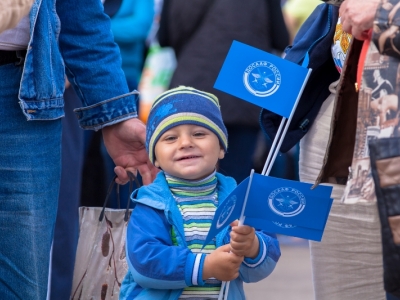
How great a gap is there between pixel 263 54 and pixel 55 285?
6.98 ft

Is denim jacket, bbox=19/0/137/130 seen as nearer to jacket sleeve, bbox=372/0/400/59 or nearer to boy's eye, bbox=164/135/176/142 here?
boy's eye, bbox=164/135/176/142

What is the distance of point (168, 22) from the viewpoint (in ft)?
18.8

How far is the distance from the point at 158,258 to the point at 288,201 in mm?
484

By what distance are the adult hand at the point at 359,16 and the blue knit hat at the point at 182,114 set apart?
2.52 ft

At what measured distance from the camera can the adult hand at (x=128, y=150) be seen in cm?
352

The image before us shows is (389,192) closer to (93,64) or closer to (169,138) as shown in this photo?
(169,138)

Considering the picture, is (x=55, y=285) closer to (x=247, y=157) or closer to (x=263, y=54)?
(x=247, y=157)

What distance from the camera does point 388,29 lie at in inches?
92.0

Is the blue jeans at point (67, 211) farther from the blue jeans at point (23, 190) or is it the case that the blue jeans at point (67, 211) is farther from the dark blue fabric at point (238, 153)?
the blue jeans at point (23, 190)

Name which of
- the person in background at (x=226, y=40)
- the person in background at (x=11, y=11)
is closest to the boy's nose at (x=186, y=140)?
the person in background at (x=11, y=11)

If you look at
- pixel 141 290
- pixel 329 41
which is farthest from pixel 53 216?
pixel 329 41

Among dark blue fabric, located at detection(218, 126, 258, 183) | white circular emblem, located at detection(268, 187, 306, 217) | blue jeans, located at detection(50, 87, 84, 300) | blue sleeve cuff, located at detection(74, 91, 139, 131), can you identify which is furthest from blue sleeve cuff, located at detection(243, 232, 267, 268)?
dark blue fabric, located at detection(218, 126, 258, 183)

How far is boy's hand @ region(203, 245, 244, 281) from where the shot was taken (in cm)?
293

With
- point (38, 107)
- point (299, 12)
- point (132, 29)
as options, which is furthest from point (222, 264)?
point (299, 12)
